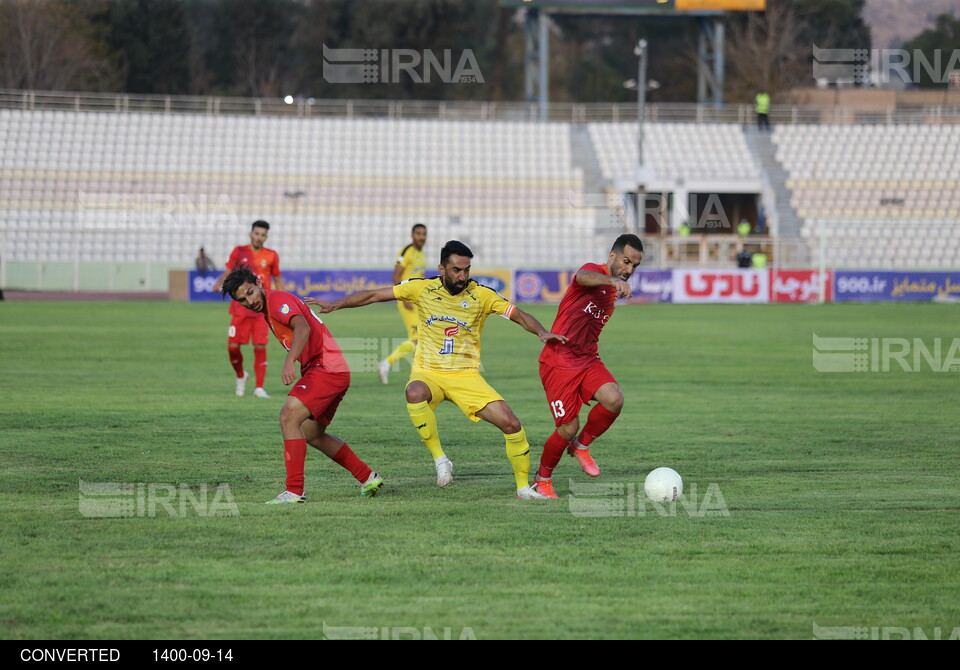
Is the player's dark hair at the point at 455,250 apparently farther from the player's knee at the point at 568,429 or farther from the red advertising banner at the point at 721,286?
the red advertising banner at the point at 721,286

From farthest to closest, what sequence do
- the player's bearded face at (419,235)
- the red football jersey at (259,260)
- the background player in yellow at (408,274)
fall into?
the background player in yellow at (408,274), the player's bearded face at (419,235), the red football jersey at (259,260)

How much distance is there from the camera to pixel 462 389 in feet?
27.2

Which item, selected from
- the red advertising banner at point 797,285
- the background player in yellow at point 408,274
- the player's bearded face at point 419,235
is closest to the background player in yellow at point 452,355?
the player's bearded face at point 419,235

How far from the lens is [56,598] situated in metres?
5.61

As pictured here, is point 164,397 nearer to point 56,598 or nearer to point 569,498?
point 569,498

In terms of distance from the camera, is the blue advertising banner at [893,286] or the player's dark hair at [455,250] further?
the blue advertising banner at [893,286]

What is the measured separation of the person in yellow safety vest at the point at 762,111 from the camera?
162ft

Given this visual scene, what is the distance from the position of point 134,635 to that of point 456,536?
7.56ft

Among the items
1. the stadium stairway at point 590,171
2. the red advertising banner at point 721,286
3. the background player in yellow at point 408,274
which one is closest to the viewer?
the background player in yellow at point 408,274

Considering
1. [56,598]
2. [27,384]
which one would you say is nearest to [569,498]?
[56,598]

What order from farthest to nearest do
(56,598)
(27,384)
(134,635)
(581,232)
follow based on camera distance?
(581,232) < (27,384) < (56,598) < (134,635)

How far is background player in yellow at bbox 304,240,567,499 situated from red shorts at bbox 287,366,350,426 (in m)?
0.52

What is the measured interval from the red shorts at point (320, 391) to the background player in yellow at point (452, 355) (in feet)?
1.70

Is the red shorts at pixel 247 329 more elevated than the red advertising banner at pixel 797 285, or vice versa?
the red advertising banner at pixel 797 285
